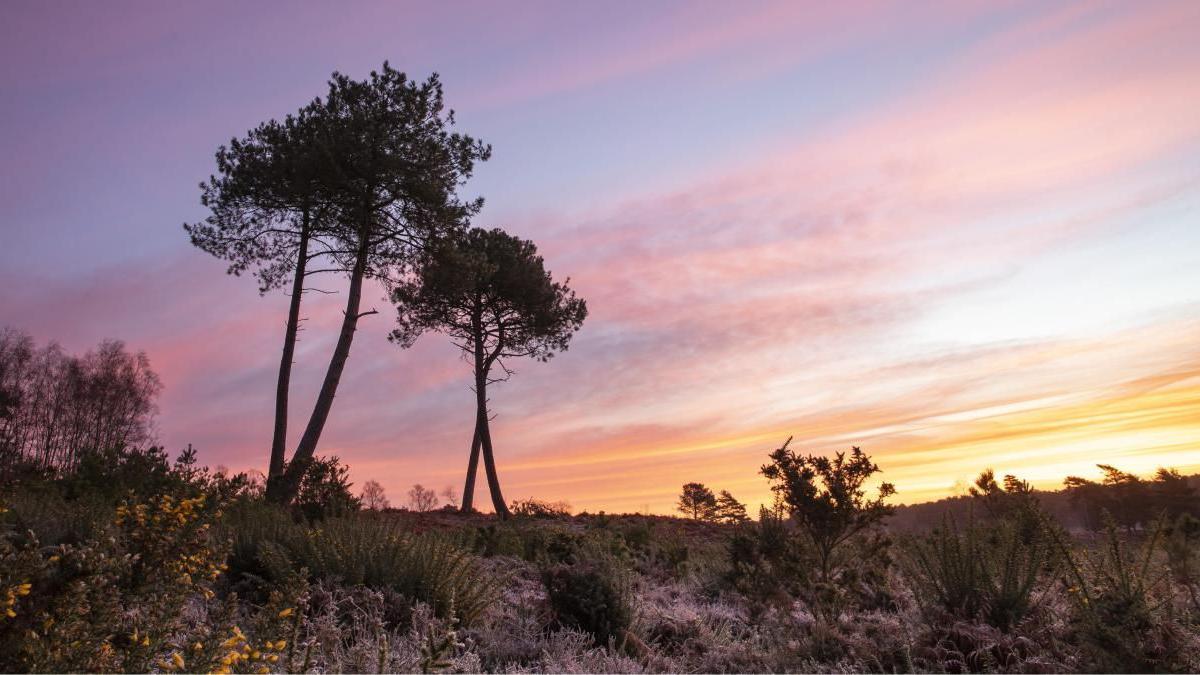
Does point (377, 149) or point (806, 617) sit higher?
point (377, 149)

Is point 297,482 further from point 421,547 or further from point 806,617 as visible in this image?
point 806,617

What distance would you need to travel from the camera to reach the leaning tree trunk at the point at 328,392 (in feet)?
42.7

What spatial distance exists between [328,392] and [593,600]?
1193 centimetres

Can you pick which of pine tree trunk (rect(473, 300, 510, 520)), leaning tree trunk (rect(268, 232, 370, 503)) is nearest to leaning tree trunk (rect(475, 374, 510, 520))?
pine tree trunk (rect(473, 300, 510, 520))

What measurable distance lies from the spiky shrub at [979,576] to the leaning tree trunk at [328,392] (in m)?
11.1

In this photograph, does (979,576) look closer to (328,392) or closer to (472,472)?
(328,392)

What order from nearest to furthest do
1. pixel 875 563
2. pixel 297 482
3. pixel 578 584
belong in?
pixel 578 584 < pixel 875 563 < pixel 297 482

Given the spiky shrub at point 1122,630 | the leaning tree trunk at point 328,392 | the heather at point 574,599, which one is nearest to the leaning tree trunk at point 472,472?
the leaning tree trunk at point 328,392

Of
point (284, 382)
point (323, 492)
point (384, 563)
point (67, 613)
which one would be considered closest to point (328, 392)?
point (284, 382)

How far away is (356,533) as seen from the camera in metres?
6.45

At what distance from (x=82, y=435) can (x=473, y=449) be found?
915 inches

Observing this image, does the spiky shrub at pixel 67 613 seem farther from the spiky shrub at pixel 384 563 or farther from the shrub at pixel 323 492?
the shrub at pixel 323 492

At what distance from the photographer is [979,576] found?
538 cm

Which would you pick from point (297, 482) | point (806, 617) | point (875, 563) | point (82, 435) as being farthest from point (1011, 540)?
point (82, 435)
